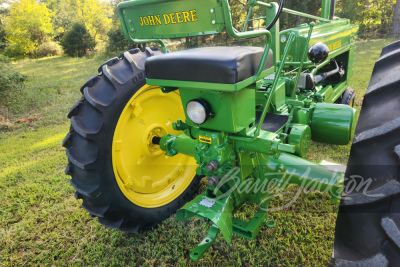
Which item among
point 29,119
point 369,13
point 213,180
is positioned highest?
point 213,180

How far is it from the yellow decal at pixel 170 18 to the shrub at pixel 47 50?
2320 centimetres

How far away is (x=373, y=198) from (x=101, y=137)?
1.56 meters

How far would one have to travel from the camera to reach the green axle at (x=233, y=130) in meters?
1.40

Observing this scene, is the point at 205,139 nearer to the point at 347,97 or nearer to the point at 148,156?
the point at 148,156

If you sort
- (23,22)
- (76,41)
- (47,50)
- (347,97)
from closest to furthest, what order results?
(347,97), (23,22), (76,41), (47,50)

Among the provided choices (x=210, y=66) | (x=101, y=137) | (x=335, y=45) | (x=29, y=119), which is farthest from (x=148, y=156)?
(x=29, y=119)

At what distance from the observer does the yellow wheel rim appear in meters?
2.05

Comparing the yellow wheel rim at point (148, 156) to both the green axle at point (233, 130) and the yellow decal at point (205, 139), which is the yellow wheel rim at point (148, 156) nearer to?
the green axle at point (233, 130)

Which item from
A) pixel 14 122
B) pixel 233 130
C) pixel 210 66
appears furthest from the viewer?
pixel 14 122

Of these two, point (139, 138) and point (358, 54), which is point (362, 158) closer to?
point (139, 138)

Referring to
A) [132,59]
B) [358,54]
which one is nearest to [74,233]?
[132,59]

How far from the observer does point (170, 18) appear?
143 cm

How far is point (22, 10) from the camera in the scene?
61.0 ft

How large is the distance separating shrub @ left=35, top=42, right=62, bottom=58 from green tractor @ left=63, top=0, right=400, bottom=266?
2269 cm
